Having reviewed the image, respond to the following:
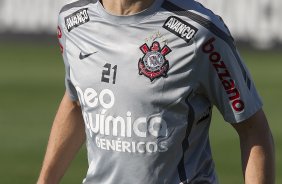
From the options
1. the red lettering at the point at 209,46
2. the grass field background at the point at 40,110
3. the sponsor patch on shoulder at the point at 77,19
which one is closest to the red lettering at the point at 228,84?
the red lettering at the point at 209,46

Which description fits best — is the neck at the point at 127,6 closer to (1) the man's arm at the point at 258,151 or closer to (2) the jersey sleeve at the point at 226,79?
(2) the jersey sleeve at the point at 226,79

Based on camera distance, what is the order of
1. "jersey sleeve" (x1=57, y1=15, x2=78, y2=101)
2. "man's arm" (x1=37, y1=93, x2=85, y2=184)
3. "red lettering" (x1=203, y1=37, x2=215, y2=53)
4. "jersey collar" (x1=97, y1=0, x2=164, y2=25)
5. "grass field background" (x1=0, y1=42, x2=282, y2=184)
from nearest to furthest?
"red lettering" (x1=203, y1=37, x2=215, y2=53) < "jersey collar" (x1=97, y1=0, x2=164, y2=25) < "jersey sleeve" (x1=57, y1=15, x2=78, y2=101) < "man's arm" (x1=37, y1=93, x2=85, y2=184) < "grass field background" (x1=0, y1=42, x2=282, y2=184)

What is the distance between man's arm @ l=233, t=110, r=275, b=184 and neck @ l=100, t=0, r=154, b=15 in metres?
0.65

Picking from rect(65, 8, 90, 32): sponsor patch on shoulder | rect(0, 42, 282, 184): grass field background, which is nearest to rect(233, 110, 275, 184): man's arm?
rect(65, 8, 90, 32): sponsor patch on shoulder

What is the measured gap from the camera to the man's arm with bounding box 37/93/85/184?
5.07 meters

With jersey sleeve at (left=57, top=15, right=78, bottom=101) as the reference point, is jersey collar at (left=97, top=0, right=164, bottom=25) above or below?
above

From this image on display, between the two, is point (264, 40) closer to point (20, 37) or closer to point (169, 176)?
point (20, 37)

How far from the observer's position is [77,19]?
487 centimetres

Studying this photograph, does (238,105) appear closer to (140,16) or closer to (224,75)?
(224,75)

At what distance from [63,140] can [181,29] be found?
88cm

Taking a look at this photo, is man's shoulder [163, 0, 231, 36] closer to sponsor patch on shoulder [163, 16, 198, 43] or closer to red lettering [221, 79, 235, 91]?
sponsor patch on shoulder [163, 16, 198, 43]

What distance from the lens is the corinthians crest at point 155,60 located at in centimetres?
460

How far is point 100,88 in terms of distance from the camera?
4.71 metres

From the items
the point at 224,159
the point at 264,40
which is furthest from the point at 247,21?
the point at 224,159
